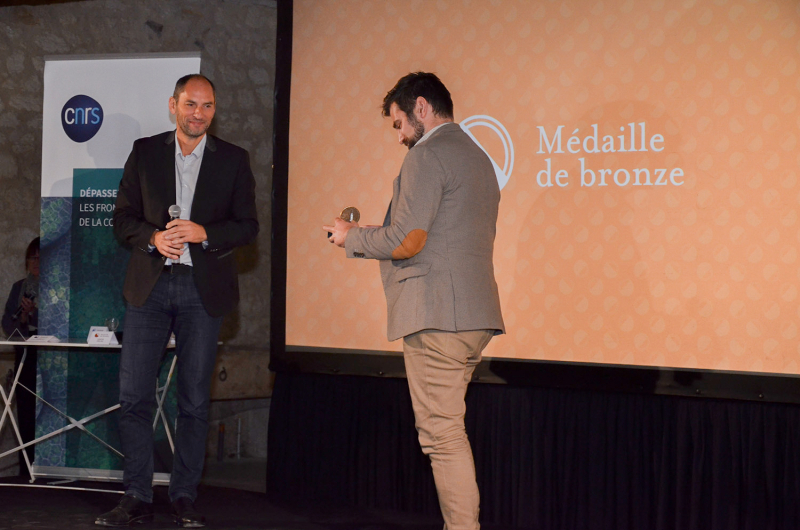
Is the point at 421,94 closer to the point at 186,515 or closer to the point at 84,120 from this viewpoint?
the point at 186,515

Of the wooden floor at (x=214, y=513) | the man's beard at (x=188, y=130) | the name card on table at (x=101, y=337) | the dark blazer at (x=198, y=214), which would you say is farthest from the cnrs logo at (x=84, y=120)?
the wooden floor at (x=214, y=513)

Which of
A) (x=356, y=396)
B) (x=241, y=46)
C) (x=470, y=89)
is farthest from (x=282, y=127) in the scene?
(x=241, y=46)

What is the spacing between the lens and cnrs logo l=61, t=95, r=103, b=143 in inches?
148

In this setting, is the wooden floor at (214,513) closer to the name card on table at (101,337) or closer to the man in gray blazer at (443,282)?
the name card on table at (101,337)

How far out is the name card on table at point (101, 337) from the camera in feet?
11.7

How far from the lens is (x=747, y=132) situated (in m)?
3.06

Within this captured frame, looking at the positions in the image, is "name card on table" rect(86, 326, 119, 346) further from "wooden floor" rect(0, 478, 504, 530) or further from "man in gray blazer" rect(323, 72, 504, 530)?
Result: "man in gray blazer" rect(323, 72, 504, 530)

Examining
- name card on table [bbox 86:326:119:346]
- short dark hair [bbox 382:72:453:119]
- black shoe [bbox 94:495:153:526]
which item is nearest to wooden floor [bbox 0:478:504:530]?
black shoe [bbox 94:495:153:526]

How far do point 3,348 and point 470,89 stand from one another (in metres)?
3.12

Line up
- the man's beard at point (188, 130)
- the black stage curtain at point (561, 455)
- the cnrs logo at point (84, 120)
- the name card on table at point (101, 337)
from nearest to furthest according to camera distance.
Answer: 1. the black stage curtain at point (561, 455)
2. the man's beard at point (188, 130)
3. the name card on table at point (101, 337)
4. the cnrs logo at point (84, 120)

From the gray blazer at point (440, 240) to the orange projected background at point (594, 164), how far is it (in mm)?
940

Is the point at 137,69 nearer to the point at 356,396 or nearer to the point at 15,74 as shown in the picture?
the point at 15,74

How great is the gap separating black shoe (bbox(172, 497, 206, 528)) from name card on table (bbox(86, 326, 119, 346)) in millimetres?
917

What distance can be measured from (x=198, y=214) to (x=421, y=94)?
1.15 m
